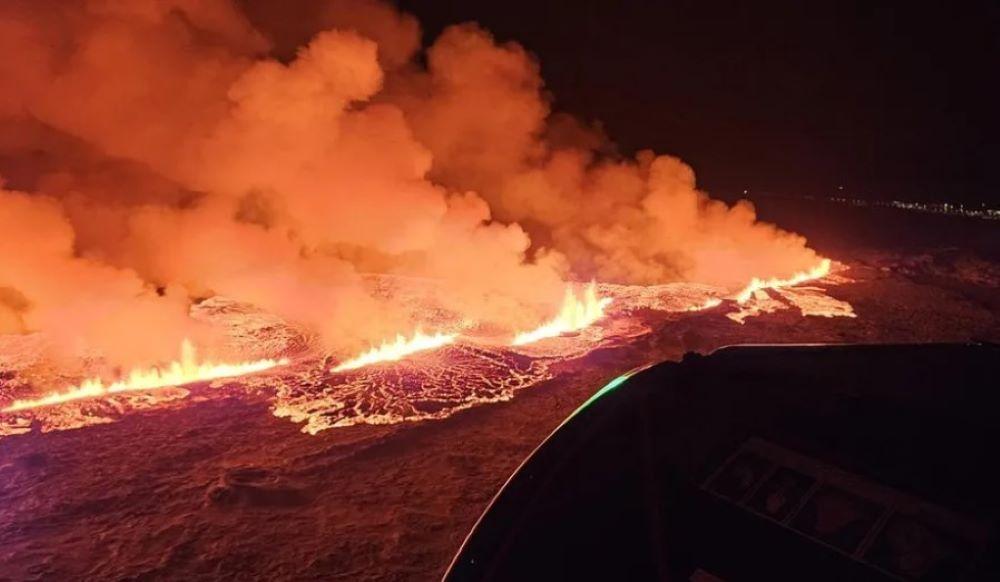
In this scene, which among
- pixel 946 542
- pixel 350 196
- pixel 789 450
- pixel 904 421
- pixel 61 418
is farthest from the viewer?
pixel 350 196

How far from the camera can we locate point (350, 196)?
10.9m

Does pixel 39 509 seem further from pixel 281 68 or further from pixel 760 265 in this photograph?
pixel 760 265

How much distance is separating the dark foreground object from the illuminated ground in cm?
241

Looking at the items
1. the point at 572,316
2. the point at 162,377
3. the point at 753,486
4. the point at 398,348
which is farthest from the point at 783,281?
the point at 753,486

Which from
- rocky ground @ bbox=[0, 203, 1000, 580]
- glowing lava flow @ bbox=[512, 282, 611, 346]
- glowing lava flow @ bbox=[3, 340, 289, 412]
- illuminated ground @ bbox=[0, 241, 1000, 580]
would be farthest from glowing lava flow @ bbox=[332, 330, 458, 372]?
rocky ground @ bbox=[0, 203, 1000, 580]

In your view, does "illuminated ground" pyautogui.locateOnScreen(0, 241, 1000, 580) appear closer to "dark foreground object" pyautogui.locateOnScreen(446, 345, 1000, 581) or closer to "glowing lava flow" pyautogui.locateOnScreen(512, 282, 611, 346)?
"glowing lava flow" pyautogui.locateOnScreen(512, 282, 611, 346)

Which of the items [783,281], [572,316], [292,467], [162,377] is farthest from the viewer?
[783,281]

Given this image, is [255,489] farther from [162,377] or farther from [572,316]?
[572,316]

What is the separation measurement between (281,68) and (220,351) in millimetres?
4532

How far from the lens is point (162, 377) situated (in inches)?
293

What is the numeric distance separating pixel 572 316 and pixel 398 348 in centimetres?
308

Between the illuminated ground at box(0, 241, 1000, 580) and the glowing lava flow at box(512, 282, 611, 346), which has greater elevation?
the glowing lava flow at box(512, 282, 611, 346)

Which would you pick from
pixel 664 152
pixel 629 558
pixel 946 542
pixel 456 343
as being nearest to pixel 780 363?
pixel 946 542

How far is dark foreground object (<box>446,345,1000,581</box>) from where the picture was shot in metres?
1.92
